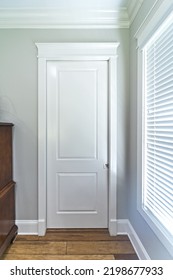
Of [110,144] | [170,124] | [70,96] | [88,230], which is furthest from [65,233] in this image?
[170,124]

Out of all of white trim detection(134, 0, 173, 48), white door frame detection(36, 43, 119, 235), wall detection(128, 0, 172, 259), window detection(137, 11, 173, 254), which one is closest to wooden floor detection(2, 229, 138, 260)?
white door frame detection(36, 43, 119, 235)

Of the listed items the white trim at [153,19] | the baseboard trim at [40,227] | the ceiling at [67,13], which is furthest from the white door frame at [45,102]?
the white trim at [153,19]

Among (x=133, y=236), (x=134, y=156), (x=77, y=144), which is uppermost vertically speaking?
(x=77, y=144)

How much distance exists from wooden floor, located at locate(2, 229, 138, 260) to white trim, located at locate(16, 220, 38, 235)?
0.06 m

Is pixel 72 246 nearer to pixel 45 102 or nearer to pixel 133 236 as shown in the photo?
pixel 133 236

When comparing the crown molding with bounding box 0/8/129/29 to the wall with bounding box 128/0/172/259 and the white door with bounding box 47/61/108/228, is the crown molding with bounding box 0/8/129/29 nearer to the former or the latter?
the wall with bounding box 128/0/172/259

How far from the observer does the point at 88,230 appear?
2789 mm

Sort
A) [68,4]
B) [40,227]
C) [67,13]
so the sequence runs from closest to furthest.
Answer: [68,4] < [67,13] < [40,227]

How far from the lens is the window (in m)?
1.60

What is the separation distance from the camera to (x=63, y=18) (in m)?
2.64

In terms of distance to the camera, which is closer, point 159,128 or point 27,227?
point 159,128

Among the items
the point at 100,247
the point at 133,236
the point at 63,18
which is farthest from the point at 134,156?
the point at 63,18

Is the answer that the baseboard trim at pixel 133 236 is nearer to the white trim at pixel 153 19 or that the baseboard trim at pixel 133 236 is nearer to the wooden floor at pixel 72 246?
the wooden floor at pixel 72 246

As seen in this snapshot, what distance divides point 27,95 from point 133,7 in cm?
149
